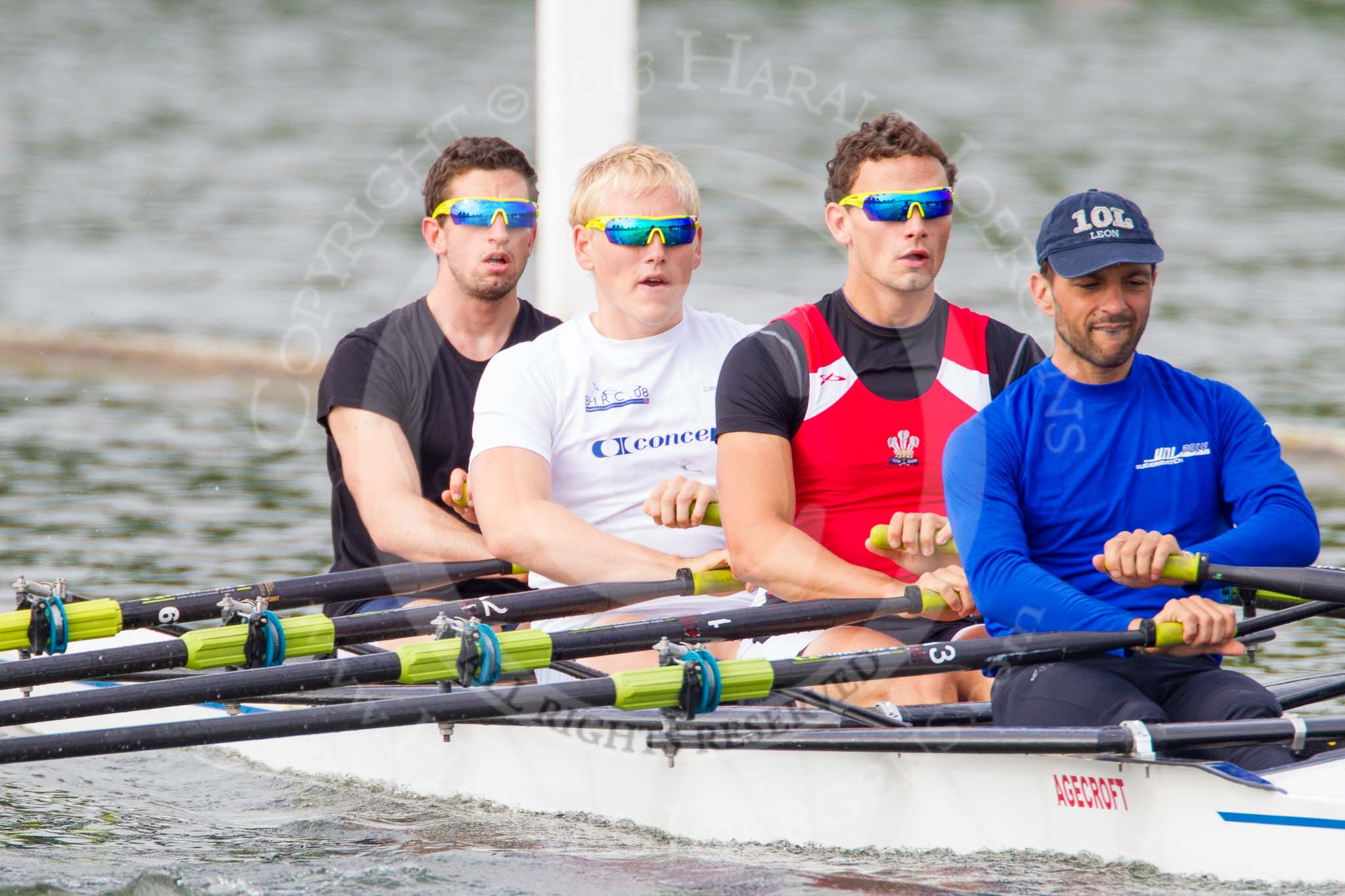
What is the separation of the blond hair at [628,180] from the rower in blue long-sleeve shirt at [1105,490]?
1166 millimetres

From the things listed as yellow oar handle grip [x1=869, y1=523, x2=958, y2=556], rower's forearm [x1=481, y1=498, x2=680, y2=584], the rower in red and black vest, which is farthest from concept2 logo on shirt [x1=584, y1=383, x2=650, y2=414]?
yellow oar handle grip [x1=869, y1=523, x2=958, y2=556]

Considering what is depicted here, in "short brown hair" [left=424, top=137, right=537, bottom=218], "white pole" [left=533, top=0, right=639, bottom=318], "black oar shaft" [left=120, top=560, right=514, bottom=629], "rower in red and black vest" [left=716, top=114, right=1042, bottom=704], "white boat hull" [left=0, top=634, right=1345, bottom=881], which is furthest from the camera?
"white pole" [left=533, top=0, right=639, bottom=318]

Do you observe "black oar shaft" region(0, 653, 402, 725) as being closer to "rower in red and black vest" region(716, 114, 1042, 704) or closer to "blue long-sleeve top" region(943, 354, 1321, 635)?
"rower in red and black vest" region(716, 114, 1042, 704)

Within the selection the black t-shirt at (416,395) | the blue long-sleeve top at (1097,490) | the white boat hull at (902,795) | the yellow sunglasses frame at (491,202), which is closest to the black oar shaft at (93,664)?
the white boat hull at (902,795)

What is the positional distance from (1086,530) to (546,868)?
1.52 meters

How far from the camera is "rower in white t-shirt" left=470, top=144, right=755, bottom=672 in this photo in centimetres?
468

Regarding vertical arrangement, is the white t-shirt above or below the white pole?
below

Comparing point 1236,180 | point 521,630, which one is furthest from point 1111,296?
point 1236,180

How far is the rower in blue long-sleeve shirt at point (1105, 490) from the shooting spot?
3.80m

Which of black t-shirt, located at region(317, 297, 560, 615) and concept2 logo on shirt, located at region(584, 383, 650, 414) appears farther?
black t-shirt, located at region(317, 297, 560, 615)

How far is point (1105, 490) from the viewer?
Result: 3848 mm

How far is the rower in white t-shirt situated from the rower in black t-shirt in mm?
475

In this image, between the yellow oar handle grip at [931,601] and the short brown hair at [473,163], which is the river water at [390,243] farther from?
the short brown hair at [473,163]

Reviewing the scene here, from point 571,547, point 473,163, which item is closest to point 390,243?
point 473,163
